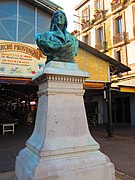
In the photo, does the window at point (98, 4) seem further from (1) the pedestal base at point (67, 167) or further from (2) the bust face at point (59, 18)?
(1) the pedestal base at point (67, 167)

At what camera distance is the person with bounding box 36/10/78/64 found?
3483 mm

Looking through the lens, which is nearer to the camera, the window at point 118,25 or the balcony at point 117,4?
the balcony at point 117,4

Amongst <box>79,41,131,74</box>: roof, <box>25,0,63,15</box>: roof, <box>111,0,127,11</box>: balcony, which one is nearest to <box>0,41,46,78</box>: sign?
<box>79,41,131,74</box>: roof

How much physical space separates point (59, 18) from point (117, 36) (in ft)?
49.9

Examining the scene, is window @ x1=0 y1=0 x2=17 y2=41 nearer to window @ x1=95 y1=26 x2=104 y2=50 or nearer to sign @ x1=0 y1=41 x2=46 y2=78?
sign @ x1=0 y1=41 x2=46 y2=78

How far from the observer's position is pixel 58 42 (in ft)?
11.5

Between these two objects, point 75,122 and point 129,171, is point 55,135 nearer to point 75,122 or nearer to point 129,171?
point 75,122

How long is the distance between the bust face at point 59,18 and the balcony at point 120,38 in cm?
1418

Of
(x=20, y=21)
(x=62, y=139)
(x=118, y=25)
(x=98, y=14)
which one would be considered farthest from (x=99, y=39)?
(x=62, y=139)

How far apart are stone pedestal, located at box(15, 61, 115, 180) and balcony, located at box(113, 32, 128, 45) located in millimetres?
14639

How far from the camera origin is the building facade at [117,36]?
51.9ft

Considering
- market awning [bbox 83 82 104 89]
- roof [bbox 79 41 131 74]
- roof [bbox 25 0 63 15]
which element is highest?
roof [bbox 25 0 63 15]

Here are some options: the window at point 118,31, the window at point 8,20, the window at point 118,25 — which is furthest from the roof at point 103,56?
the window at point 118,25

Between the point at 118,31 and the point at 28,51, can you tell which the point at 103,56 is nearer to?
the point at 28,51
